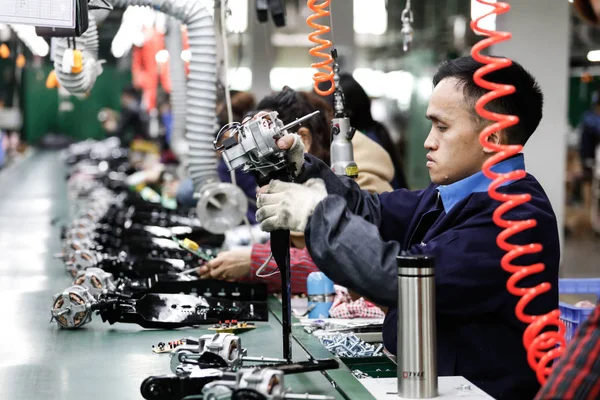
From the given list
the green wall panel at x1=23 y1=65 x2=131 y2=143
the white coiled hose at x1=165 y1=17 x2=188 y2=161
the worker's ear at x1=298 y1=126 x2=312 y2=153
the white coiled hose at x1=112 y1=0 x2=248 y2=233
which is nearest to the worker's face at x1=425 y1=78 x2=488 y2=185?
the worker's ear at x1=298 y1=126 x2=312 y2=153

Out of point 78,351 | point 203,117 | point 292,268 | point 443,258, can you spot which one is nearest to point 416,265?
point 443,258

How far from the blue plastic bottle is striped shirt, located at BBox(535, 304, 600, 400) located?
1.49 m

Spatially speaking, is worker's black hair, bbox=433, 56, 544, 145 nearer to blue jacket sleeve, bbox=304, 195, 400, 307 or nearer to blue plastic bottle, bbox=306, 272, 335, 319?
blue jacket sleeve, bbox=304, 195, 400, 307

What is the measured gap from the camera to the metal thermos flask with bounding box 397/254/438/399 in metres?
1.62

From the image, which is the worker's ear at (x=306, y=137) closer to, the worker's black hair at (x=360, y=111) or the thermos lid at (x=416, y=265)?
the worker's black hair at (x=360, y=111)

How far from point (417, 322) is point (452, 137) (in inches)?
23.2

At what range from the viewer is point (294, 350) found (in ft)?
7.52

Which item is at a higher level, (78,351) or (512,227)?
(512,227)

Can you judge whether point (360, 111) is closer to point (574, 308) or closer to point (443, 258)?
point (574, 308)

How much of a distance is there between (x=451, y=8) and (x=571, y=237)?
10.8ft

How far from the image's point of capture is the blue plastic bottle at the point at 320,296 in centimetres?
277

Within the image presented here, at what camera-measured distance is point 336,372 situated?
1965 mm

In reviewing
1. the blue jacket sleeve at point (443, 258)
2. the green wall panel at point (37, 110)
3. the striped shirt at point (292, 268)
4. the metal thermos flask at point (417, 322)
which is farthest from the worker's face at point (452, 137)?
the green wall panel at point (37, 110)

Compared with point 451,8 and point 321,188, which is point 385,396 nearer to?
point 321,188
